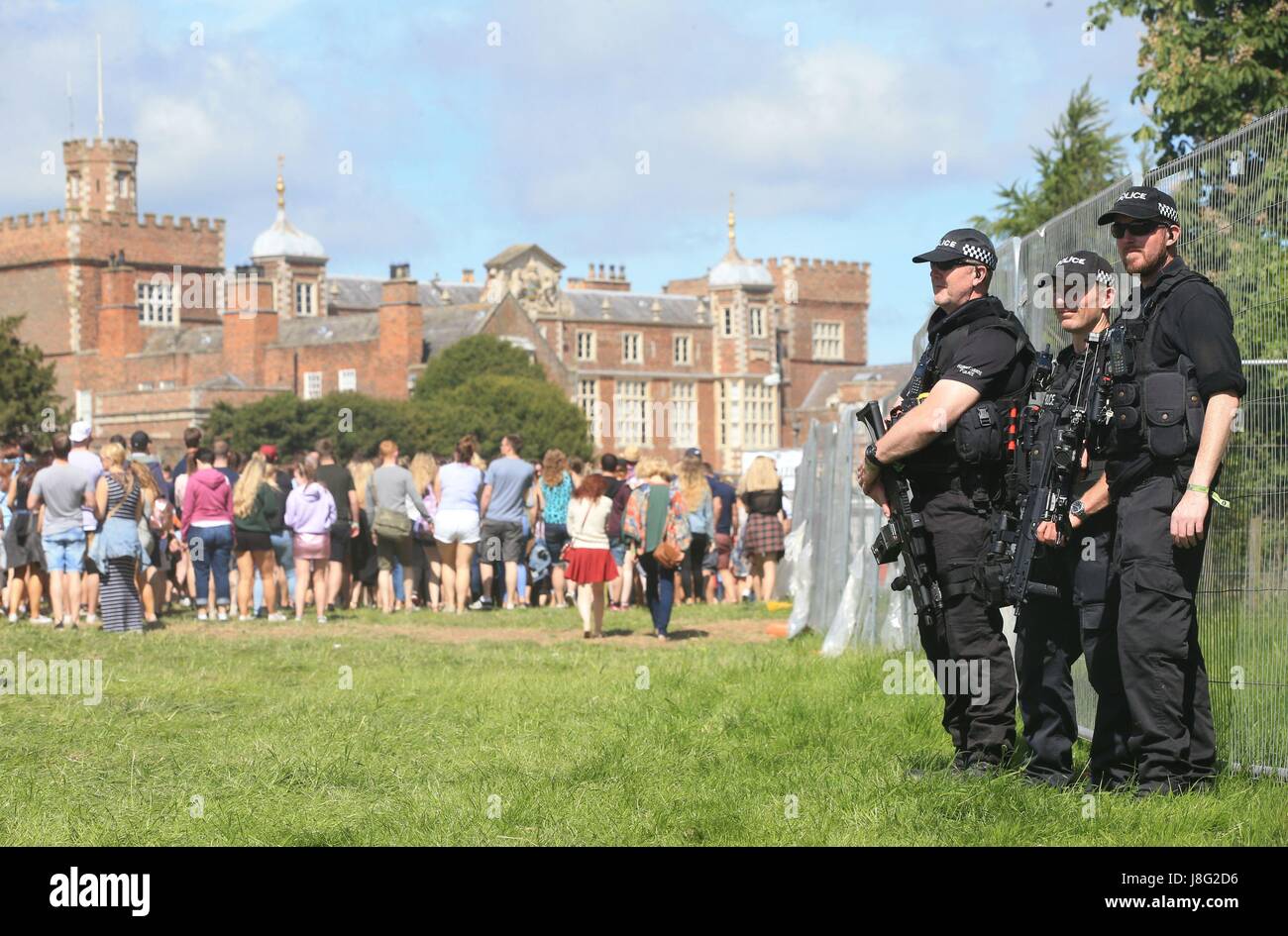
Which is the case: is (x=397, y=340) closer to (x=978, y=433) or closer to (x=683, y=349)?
(x=683, y=349)

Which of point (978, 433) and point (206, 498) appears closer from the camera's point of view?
point (978, 433)

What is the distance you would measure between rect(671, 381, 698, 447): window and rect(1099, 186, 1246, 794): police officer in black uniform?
116 meters

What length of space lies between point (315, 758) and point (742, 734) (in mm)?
2055

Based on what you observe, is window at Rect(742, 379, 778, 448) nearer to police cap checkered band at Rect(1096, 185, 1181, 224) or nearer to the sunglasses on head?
the sunglasses on head

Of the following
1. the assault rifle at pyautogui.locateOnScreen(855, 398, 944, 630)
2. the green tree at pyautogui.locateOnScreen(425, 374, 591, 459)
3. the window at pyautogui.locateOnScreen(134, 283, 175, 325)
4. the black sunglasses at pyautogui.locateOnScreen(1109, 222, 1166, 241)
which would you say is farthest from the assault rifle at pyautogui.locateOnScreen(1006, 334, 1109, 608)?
the window at pyautogui.locateOnScreen(134, 283, 175, 325)

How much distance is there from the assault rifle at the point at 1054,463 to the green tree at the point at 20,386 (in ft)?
222

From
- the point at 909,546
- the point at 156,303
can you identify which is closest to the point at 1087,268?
the point at 909,546

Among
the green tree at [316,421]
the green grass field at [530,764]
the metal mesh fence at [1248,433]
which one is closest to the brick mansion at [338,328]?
the green tree at [316,421]

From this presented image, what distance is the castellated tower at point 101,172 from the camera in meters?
117

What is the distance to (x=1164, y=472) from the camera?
22.9 feet

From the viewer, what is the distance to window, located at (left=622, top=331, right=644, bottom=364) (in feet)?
400

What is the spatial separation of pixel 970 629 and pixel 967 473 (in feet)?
2.01

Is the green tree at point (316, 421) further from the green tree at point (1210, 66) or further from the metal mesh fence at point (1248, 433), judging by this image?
the metal mesh fence at point (1248, 433)
